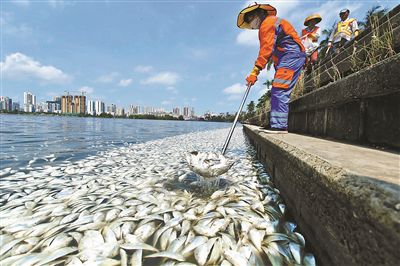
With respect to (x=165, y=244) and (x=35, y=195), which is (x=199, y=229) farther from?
(x=35, y=195)

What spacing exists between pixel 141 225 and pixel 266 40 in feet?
11.7

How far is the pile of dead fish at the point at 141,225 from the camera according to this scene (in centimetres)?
158

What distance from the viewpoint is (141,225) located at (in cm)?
201

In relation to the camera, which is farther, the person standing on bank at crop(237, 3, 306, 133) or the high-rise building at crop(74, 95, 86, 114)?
the high-rise building at crop(74, 95, 86, 114)

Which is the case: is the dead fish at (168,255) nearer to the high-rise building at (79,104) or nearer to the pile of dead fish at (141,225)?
the pile of dead fish at (141,225)

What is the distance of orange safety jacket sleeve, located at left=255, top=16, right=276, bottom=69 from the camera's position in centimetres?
388

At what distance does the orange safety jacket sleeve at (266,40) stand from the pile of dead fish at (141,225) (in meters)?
2.17

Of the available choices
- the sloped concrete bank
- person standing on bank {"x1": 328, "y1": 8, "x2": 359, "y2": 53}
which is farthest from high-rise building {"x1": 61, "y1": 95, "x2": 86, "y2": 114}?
the sloped concrete bank

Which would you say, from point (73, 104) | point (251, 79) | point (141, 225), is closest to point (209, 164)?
point (141, 225)

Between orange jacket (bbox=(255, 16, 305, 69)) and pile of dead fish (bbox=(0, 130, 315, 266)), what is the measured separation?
7.45ft

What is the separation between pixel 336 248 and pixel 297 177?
674 millimetres

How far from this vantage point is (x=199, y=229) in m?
1.92

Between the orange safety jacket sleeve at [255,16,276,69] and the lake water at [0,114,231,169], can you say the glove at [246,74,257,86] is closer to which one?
the orange safety jacket sleeve at [255,16,276,69]

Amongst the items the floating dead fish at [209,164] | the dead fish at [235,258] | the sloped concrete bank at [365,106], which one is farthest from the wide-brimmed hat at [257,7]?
the dead fish at [235,258]
